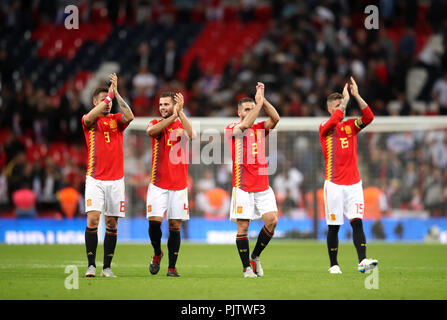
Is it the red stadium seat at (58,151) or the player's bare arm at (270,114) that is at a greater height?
the red stadium seat at (58,151)

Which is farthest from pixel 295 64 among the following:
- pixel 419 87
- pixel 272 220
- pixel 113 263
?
pixel 272 220

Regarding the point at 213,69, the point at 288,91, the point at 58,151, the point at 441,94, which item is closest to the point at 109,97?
the point at 58,151

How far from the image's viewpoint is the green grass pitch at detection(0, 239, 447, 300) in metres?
8.11

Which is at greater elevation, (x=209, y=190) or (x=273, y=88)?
(x=273, y=88)

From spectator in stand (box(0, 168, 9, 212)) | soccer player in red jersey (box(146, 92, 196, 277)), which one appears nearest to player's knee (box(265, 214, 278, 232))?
soccer player in red jersey (box(146, 92, 196, 277))

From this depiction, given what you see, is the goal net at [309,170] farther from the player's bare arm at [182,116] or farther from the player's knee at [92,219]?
the player's knee at [92,219]

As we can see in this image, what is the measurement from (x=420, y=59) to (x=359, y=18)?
3559 millimetres

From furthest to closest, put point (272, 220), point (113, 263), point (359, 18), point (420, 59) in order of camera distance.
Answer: point (359, 18) < point (420, 59) < point (113, 263) < point (272, 220)

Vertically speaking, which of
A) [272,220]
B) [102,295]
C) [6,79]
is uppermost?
[6,79]

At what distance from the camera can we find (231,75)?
25.7m

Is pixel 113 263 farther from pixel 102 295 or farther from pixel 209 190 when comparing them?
pixel 209 190

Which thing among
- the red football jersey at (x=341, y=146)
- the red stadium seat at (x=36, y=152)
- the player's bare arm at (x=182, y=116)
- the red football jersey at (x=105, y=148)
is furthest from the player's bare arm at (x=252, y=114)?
the red stadium seat at (x=36, y=152)

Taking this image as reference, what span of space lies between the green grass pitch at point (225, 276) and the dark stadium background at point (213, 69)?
3.86 metres

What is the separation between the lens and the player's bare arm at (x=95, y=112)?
10.2m
